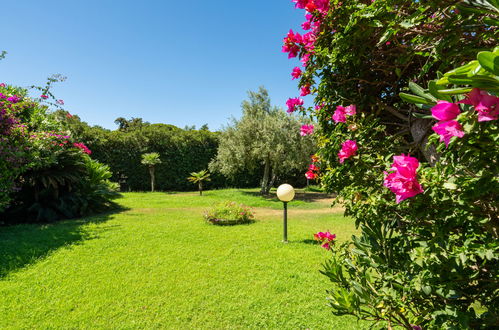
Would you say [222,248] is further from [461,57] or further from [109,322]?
[461,57]

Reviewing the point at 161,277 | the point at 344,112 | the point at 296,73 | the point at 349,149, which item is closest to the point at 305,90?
the point at 296,73

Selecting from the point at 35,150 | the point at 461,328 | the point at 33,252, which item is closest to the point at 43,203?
the point at 35,150

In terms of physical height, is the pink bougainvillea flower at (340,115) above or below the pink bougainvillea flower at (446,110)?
above

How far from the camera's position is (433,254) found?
4.08 feet

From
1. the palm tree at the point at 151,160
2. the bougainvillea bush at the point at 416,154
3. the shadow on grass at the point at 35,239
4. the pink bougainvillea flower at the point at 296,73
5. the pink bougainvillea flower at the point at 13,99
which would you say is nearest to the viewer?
the bougainvillea bush at the point at 416,154

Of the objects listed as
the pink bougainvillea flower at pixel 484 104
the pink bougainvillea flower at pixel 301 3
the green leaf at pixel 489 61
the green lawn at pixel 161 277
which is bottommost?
the green lawn at pixel 161 277

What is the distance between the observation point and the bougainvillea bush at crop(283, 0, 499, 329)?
3.09ft

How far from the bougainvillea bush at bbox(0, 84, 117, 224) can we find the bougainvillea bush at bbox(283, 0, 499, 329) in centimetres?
764

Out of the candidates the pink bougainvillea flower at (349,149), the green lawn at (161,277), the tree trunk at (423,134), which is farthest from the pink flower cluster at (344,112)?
the green lawn at (161,277)

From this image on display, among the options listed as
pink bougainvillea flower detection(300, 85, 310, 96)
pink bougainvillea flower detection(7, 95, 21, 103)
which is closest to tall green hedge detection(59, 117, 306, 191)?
pink bougainvillea flower detection(7, 95, 21, 103)

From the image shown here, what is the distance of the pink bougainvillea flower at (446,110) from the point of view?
2.93 feet

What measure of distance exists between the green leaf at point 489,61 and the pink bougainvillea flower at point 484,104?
131 millimetres

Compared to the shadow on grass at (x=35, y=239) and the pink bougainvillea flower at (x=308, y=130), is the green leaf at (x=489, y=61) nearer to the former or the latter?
the pink bougainvillea flower at (x=308, y=130)

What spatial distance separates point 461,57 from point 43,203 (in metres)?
10.2
